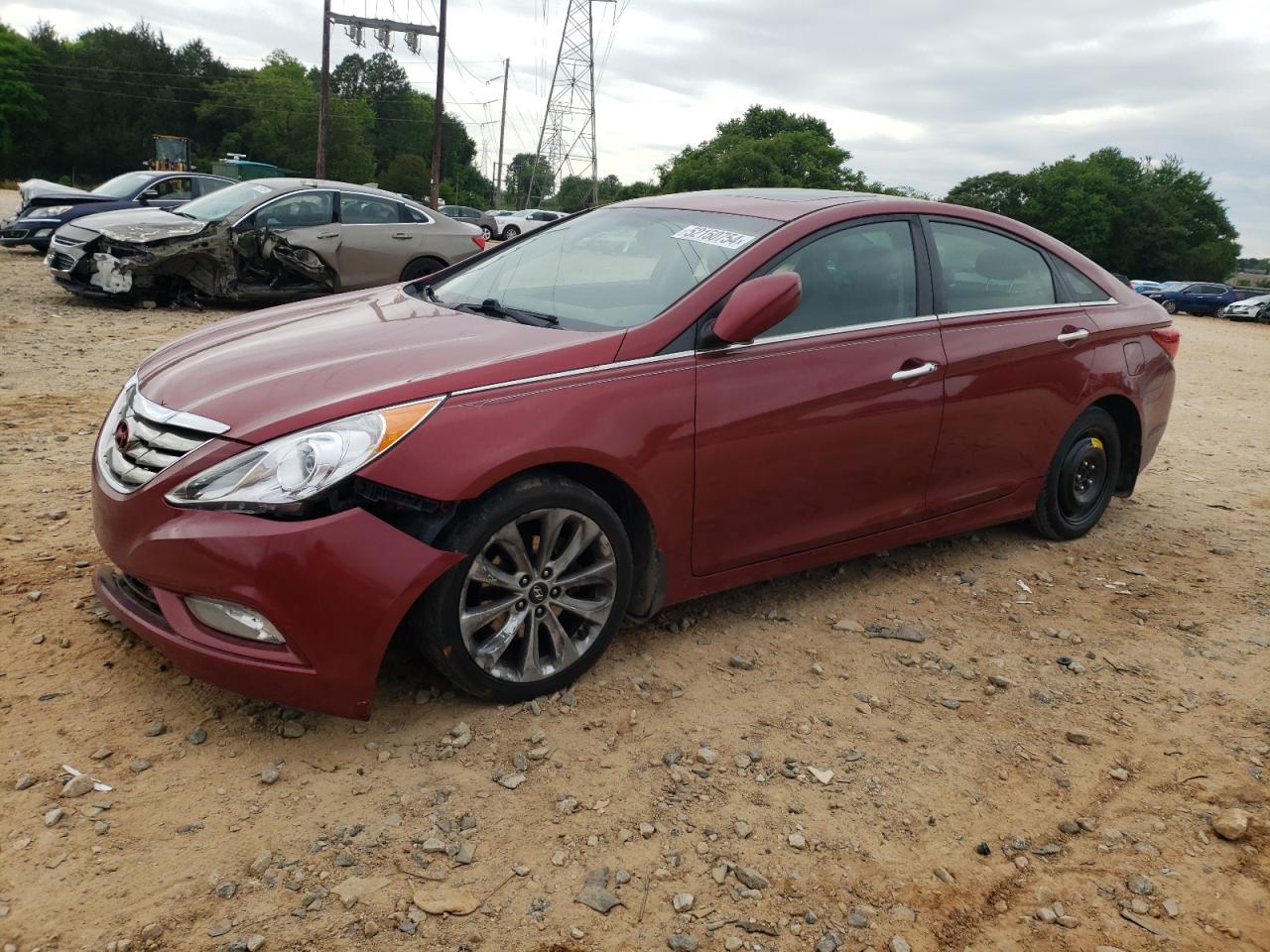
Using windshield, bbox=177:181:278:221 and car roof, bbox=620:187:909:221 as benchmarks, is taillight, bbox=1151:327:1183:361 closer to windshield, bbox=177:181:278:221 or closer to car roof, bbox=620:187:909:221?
car roof, bbox=620:187:909:221

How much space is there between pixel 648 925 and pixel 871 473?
205 cm

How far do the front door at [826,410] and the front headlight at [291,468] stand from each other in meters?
1.10

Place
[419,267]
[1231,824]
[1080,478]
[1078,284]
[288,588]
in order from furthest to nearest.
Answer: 1. [419,267]
2. [1080,478]
3. [1078,284]
4. [1231,824]
5. [288,588]

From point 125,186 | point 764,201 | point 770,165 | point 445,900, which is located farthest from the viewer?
point 770,165

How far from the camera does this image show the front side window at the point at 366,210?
467 inches

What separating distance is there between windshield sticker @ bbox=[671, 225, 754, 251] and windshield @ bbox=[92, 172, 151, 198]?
1434 centimetres

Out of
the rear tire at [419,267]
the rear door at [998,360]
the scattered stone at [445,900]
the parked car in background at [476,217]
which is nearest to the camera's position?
the scattered stone at [445,900]

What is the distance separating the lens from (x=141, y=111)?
70.0m

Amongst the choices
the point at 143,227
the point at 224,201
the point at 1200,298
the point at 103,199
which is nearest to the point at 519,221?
the point at 1200,298

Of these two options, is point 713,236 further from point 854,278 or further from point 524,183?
point 524,183

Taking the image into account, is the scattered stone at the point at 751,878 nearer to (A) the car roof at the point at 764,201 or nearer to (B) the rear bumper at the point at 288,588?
(B) the rear bumper at the point at 288,588

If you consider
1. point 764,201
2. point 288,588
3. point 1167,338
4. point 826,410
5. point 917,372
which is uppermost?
point 764,201

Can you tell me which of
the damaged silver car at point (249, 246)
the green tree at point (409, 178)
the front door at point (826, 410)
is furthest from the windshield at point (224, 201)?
the green tree at point (409, 178)

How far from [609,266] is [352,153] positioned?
76904mm
